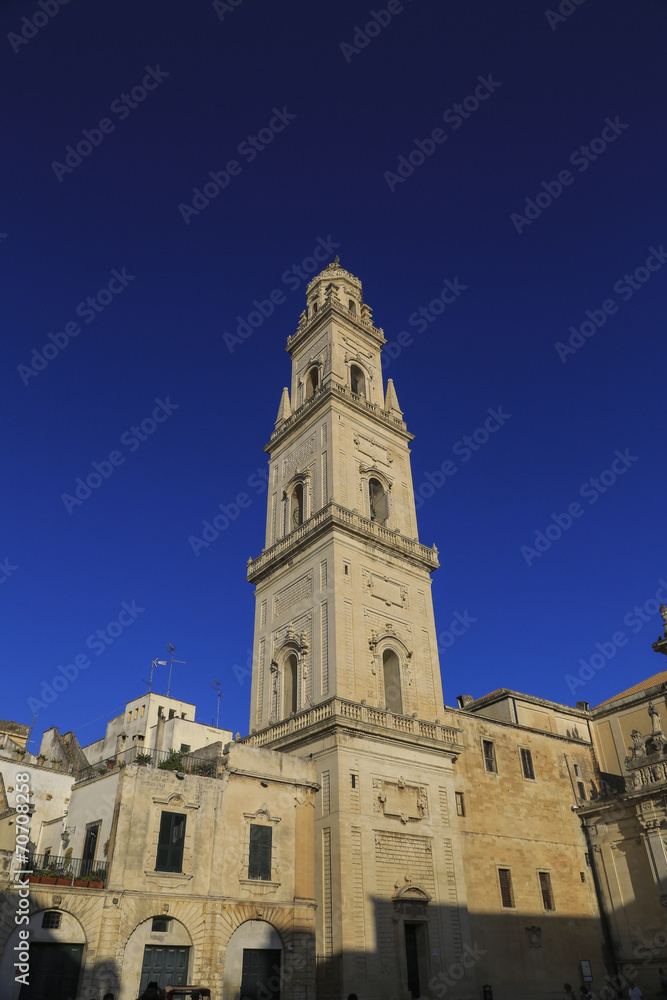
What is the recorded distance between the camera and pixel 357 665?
30.3m

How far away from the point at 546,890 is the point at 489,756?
619cm

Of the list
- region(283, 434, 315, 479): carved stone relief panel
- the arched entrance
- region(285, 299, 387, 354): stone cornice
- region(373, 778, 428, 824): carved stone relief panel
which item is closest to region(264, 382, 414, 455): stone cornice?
region(283, 434, 315, 479): carved stone relief panel

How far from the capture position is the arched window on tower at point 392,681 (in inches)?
1243

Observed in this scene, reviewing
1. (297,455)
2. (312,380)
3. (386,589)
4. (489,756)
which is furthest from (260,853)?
(312,380)

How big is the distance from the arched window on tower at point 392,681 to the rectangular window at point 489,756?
5.51 meters

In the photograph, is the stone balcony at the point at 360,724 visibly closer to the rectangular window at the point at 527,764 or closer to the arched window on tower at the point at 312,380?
the rectangular window at the point at 527,764

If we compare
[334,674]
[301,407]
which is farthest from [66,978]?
[301,407]

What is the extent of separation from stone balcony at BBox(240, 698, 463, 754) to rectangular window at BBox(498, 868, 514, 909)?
5597 mm

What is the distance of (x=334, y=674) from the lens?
29359 millimetres

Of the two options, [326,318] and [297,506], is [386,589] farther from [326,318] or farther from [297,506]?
[326,318]

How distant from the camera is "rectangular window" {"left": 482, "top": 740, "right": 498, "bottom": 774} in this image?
110 feet

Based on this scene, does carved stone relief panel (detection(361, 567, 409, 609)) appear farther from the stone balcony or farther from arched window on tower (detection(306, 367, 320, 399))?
arched window on tower (detection(306, 367, 320, 399))

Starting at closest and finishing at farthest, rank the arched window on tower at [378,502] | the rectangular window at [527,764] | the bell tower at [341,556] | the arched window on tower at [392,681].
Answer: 1. the bell tower at [341,556]
2. the arched window on tower at [392,681]
3. the rectangular window at [527,764]
4. the arched window on tower at [378,502]

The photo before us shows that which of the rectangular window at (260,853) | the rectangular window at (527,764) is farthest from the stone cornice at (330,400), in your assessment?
the rectangular window at (260,853)
